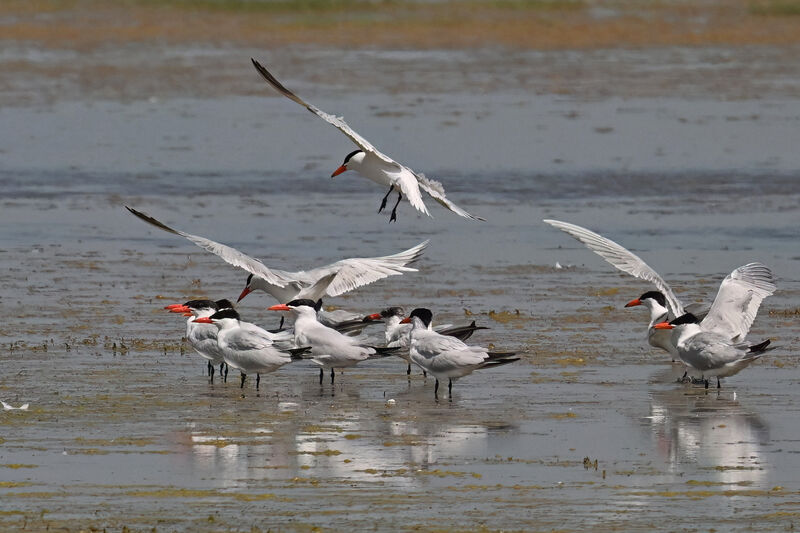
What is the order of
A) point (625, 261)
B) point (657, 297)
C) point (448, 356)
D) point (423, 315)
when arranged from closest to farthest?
1. point (448, 356)
2. point (423, 315)
3. point (657, 297)
4. point (625, 261)

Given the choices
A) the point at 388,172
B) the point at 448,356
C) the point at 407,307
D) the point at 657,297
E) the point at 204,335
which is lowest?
the point at 407,307

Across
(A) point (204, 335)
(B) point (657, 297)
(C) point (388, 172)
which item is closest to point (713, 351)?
(B) point (657, 297)

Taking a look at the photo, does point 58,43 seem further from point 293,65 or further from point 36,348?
point 36,348

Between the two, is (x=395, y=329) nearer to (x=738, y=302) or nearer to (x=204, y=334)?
(x=204, y=334)

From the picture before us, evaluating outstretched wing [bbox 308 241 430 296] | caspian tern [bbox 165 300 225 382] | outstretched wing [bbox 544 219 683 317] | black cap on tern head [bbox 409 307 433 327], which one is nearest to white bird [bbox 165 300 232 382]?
caspian tern [bbox 165 300 225 382]

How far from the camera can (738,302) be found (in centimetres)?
1377

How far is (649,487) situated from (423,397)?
10.5 feet

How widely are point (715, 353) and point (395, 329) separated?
9.28 feet

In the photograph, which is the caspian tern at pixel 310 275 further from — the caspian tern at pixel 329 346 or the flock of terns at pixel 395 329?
the caspian tern at pixel 329 346

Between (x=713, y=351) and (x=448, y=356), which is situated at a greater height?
(x=713, y=351)

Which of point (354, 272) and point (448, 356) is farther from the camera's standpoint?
point (354, 272)

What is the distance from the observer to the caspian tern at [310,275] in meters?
14.1

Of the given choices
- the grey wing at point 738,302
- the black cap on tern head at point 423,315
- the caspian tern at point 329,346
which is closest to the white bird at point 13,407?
the caspian tern at point 329,346

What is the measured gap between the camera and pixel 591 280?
17672 millimetres
